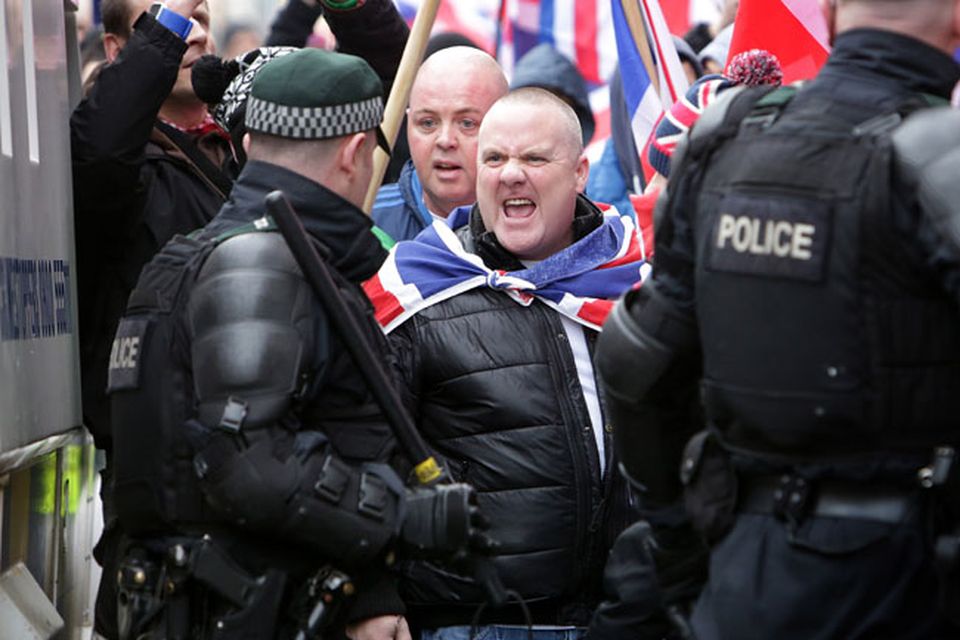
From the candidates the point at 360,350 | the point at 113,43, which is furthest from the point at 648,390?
the point at 113,43

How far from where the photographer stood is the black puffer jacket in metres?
5.20

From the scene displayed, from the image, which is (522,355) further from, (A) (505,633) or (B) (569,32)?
(B) (569,32)

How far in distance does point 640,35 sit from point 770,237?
3.56m

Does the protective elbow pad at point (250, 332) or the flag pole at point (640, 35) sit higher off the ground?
the protective elbow pad at point (250, 332)

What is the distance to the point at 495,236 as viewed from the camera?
18.5ft

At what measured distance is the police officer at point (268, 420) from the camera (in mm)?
4246

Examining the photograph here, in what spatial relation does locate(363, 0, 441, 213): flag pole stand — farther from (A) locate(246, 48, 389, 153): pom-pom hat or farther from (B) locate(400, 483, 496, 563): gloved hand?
(B) locate(400, 483, 496, 563): gloved hand

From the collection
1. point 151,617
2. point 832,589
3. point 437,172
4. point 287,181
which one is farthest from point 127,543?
point 437,172

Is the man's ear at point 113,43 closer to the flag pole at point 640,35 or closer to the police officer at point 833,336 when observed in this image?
the flag pole at point 640,35

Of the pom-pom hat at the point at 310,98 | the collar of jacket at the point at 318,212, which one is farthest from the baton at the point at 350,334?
the pom-pom hat at the point at 310,98

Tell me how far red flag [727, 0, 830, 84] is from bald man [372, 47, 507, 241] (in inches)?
36.1

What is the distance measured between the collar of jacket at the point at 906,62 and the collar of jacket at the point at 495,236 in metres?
2.02

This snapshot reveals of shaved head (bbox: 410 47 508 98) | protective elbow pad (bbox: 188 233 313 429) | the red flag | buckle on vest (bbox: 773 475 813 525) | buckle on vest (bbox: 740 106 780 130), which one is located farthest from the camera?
shaved head (bbox: 410 47 508 98)

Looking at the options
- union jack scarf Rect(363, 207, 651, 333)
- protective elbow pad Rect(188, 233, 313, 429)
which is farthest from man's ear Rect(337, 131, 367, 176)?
union jack scarf Rect(363, 207, 651, 333)
